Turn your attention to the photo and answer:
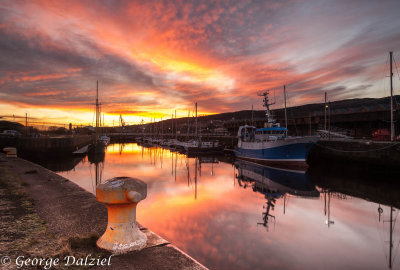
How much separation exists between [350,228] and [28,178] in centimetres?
1640

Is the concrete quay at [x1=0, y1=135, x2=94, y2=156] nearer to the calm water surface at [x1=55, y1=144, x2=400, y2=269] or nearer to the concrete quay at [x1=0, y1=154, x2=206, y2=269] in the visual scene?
the calm water surface at [x1=55, y1=144, x2=400, y2=269]

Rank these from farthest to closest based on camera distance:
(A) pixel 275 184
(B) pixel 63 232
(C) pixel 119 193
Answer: (A) pixel 275 184 < (B) pixel 63 232 < (C) pixel 119 193

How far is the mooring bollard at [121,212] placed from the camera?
4457 mm

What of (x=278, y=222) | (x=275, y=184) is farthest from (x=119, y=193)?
(x=275, y=184)

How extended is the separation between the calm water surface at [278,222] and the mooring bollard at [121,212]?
397 centimetres

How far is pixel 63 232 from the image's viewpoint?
5.66 metres

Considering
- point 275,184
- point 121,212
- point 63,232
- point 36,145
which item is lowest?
point 275,184

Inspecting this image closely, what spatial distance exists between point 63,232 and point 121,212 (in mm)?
2148

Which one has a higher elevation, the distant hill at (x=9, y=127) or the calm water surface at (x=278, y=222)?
the distant hill at (x=9, y=127)

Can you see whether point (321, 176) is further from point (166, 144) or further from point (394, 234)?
point (166, 144)

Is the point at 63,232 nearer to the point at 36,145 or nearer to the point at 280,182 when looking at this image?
the point at 280,182

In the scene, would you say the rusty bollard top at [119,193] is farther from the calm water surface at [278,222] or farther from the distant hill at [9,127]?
the distant hill at [9,127]

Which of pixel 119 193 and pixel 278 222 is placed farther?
pixel 278 222

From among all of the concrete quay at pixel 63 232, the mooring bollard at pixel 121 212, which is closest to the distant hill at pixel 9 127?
the concrete quay at pixel 63 232
